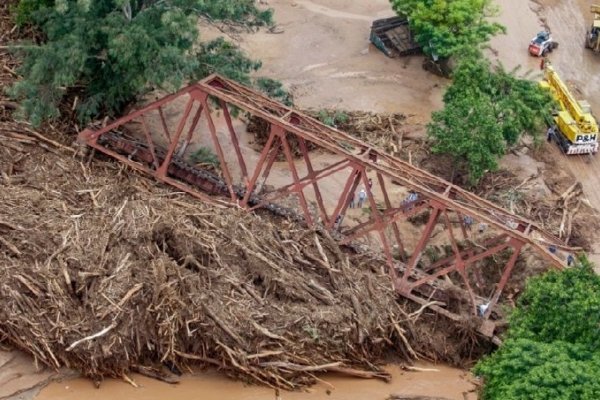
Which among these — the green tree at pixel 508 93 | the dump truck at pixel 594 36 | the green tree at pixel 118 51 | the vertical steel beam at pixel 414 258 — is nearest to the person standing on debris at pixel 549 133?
the green tree at pixel 508 93

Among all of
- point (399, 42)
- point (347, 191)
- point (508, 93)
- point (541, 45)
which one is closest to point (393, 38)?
point (399, 42)

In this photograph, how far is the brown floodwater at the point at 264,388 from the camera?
17.7m

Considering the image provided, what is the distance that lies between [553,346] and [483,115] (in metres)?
9.21

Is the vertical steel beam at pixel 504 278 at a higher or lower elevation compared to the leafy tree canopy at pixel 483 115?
lower

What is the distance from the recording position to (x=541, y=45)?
1233 inches

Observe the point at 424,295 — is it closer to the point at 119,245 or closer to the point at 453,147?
the point at 453,147

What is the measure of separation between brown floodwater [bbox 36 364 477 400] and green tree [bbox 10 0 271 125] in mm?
6921

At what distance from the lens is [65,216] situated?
64.8 feet

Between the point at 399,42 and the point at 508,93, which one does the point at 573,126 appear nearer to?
the point at 508,93

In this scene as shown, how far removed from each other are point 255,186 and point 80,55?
17.1ft

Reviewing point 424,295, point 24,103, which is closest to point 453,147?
point 424,295

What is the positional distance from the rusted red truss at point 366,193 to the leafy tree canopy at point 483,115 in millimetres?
1684

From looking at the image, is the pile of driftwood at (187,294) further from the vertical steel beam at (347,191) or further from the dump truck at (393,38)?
the dump truck at (393,38)

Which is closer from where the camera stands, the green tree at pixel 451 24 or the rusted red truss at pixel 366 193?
the rusted red truss at pixel 366 193
